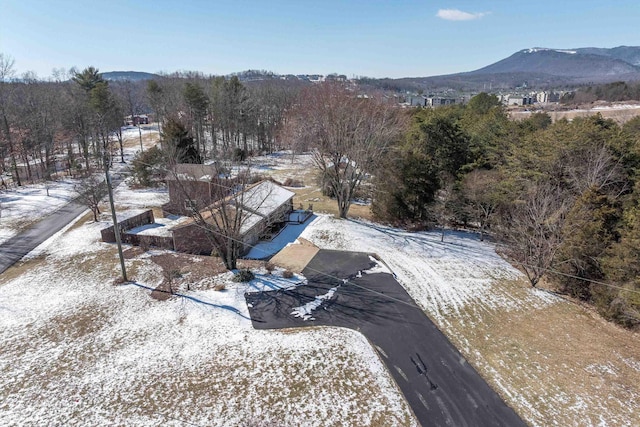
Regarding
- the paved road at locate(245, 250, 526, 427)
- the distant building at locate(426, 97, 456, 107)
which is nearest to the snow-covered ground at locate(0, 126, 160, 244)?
the paved road at locate(245, 250, 526, 427)

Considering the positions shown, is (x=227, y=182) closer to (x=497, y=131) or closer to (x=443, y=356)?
(x=443, y=356)

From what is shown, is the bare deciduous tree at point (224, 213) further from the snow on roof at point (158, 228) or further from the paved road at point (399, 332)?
the snow on roof at point (158, 228)

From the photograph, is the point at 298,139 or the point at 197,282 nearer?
the point at 197,282

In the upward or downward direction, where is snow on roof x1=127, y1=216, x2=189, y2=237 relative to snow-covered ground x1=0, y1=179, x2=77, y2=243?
downward

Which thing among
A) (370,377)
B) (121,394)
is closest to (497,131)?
(370,377)

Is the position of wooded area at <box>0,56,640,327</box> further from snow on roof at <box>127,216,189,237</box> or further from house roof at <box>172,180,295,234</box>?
snow on roof at <box>127,216,189,237</box>

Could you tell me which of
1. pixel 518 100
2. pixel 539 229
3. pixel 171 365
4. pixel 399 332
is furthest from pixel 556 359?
pixel 518 100
